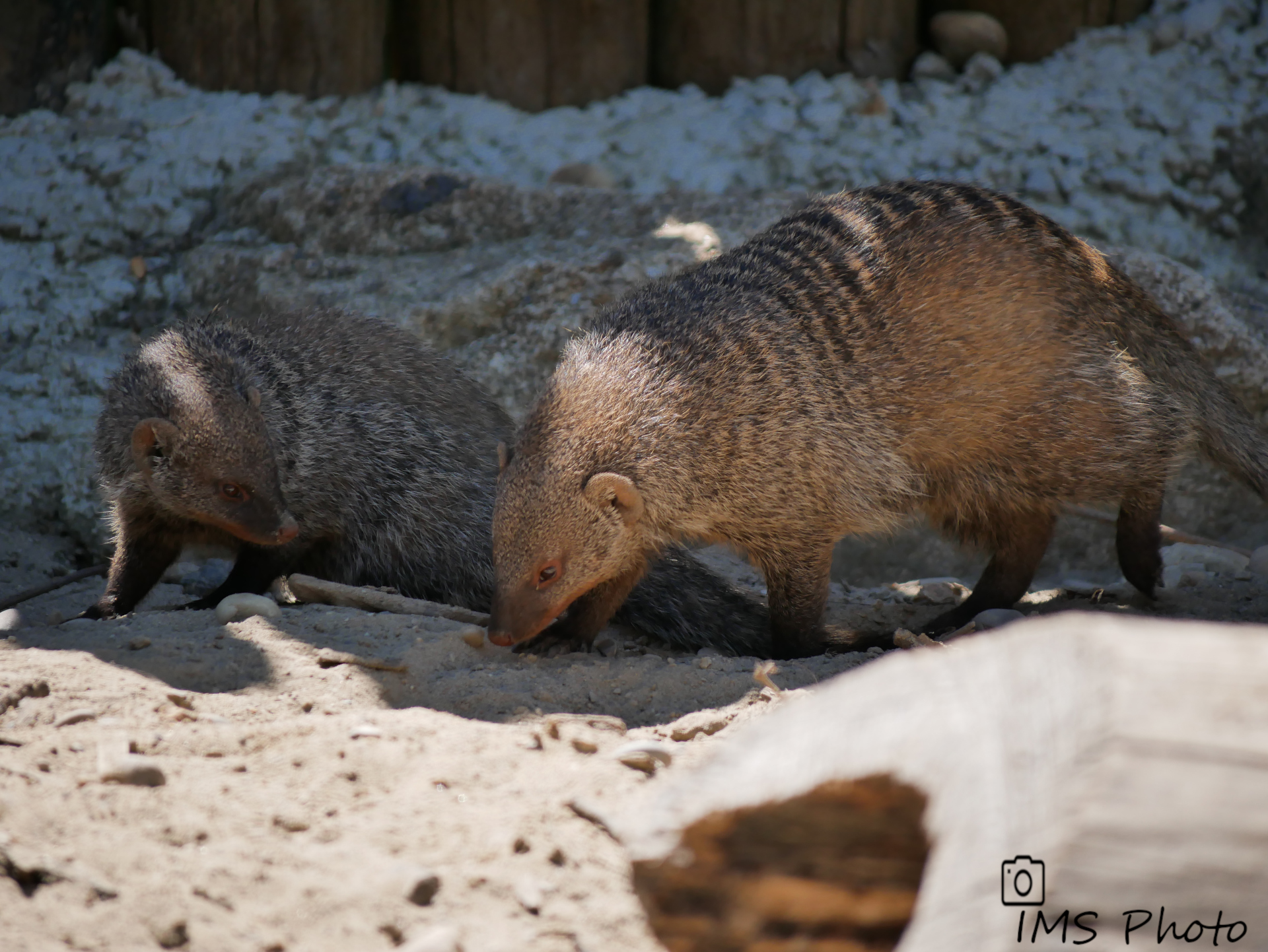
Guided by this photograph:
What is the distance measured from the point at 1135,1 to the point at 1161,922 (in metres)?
5.02

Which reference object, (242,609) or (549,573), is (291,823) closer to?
(549,573)

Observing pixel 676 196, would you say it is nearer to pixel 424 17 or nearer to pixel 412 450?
pixel 424 17

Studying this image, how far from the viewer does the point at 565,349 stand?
3.29 m

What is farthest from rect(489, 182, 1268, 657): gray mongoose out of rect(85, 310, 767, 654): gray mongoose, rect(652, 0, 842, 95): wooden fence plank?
rect(652, 0, 842, 95): wooden fence plank

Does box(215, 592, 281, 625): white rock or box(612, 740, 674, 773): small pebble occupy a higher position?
box(612, 740, 674, 773): small pebble

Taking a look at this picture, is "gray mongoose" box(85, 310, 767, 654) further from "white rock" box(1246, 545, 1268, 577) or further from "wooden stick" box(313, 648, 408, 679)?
"white rock" box(1246, 545, 1268, 577)

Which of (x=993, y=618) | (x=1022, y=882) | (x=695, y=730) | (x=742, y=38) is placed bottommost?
(x=993, y=618)

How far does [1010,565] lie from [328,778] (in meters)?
2.35

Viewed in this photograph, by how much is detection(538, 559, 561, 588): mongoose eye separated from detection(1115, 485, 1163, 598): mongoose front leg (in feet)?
5.73

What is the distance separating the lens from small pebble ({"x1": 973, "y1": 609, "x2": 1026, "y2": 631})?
337 cm

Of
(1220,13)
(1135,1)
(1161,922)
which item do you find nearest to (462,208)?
(1135,1)

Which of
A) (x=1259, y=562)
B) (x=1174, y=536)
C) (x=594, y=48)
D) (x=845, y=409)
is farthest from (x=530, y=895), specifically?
(x=594, y=48)

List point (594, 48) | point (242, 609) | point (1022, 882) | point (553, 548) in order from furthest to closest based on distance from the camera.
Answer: point (594, 48)
point (242, 609)
point (553, 548)
point (1022, 882)

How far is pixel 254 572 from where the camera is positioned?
11.8ft
